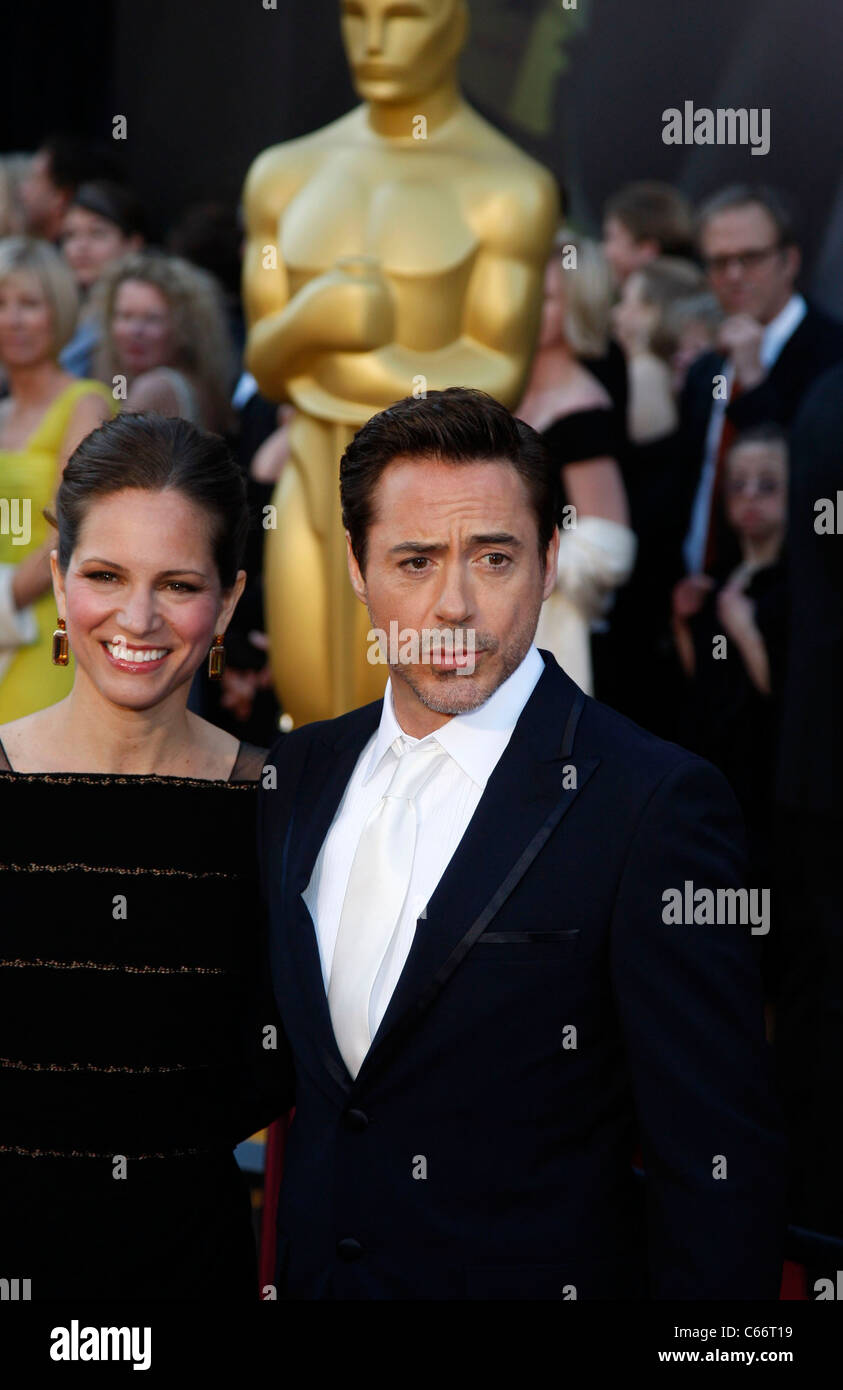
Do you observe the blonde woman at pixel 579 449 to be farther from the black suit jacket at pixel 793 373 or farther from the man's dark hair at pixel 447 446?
the man's dark hair at pixel 447 446

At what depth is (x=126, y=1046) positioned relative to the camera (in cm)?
203

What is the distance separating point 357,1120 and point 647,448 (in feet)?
10.5

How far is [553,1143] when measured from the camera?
1.71 m

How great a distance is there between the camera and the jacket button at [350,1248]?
5.70ft

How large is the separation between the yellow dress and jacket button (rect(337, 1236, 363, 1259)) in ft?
8.45

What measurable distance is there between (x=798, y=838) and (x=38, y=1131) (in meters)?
2.26

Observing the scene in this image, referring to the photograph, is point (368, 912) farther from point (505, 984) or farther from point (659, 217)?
point (659, 217)

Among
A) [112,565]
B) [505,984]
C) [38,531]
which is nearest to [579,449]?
[38,531]

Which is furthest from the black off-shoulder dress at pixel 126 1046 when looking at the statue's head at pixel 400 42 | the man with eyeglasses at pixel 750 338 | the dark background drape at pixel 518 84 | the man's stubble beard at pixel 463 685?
the dark background drape at pixel 518 84

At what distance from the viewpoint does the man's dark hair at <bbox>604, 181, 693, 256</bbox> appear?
498 centimetres

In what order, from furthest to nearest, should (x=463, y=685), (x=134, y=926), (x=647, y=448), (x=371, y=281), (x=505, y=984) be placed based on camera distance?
(x=647, y=448)
(x=371, y=281)
(x=134, y=926)
(x=463, y=685)
(x=505, y=984)

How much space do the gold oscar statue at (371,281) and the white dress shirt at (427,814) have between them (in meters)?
1.97

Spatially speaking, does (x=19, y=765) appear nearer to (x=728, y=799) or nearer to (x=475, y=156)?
(x=728, y=799)

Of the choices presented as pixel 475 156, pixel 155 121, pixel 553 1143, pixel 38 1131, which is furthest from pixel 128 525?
pixel 155 121
